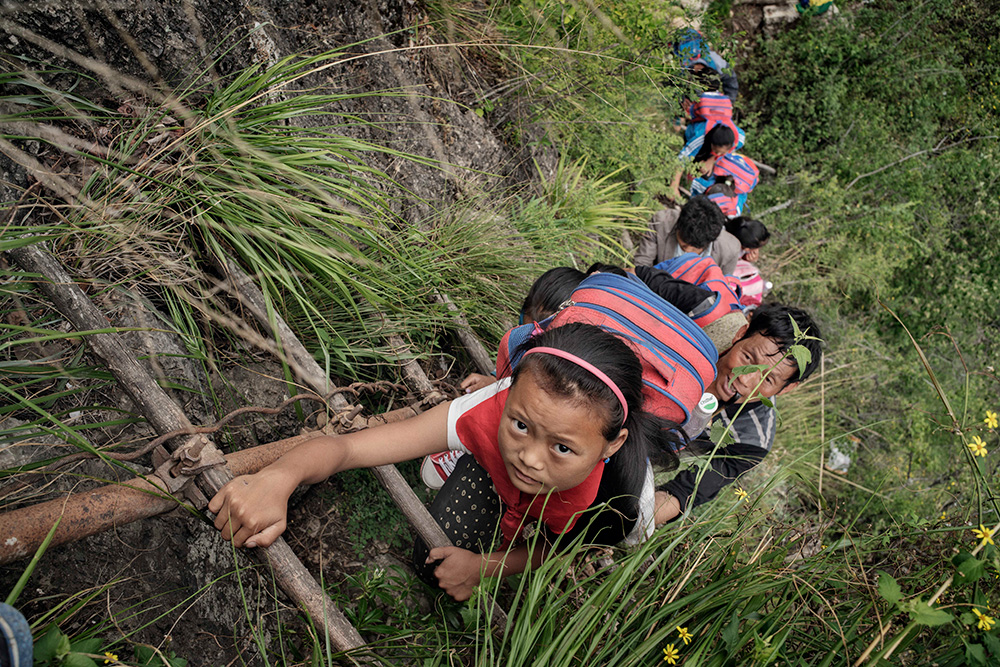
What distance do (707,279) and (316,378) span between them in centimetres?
226

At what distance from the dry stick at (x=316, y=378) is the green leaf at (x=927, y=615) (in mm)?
1265

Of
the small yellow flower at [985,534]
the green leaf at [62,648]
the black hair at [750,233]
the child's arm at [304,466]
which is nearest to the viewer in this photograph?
the green leaf at [62,648]

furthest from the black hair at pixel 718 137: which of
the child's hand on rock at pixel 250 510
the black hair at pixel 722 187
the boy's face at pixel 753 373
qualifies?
the child's hand on rock at pixel 250 510

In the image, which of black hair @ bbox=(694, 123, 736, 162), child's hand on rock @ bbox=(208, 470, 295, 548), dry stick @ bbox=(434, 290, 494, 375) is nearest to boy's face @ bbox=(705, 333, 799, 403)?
dry stick @ bbox=(434, 290, 494, 375)

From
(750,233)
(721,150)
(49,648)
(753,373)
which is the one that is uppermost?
(49,648)

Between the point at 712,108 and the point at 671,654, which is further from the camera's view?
the point at 712,108

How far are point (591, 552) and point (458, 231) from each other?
169 cm

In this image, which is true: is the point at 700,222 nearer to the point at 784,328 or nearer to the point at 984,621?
the point at 784,328

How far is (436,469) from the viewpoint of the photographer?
2428mm

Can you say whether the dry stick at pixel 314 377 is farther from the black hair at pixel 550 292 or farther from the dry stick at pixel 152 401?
the black hair at pixel 550 292

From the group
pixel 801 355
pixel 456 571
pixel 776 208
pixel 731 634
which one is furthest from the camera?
pixel 776 208

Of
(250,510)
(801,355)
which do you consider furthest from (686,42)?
(250,510)

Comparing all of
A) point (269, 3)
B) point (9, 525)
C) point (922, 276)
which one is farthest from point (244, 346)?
point (922, 276)

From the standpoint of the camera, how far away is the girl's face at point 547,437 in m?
1.43
